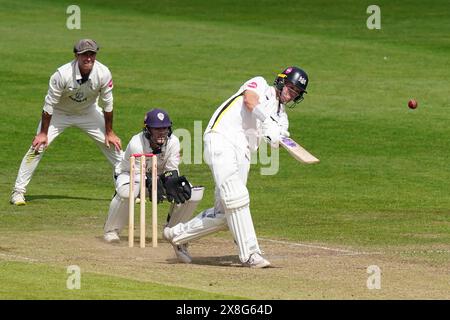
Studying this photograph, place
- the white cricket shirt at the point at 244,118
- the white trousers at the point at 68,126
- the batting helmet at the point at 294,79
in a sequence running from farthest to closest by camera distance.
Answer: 1. the white trousers at the point at 68,126
2. the batting helmet at the point at 294,79
3. the white cricket shirt at the point at 244,118

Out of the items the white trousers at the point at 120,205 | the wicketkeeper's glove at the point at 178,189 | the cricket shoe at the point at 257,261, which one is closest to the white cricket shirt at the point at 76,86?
the white trousers at the point at 120,205

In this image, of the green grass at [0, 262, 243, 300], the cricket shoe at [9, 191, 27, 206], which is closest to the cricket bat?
the green grass at [0, 262, 243, 300]

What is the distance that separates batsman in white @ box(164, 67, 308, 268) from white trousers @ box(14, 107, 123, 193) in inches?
171

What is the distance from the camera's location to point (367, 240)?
558 inches

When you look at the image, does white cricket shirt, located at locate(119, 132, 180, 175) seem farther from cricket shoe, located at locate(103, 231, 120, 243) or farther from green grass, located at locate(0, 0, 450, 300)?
green grass, located at locate(0, 0, 450, 300)

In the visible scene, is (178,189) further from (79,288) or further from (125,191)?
(79,288)

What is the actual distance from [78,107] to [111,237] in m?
3.39

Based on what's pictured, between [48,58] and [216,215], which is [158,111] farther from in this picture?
[48,58]

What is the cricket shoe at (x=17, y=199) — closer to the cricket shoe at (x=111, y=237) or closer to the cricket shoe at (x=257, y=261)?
the cricket shoe at (x=111, y=237)

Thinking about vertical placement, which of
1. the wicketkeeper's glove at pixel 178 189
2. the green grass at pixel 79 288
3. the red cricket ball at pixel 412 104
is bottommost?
the green grass at pixel 79 288

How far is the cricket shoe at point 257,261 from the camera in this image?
485 inches

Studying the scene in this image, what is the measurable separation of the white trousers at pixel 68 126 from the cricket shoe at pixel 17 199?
3.2 inches

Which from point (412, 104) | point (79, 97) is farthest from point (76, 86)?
point (412, 104)
